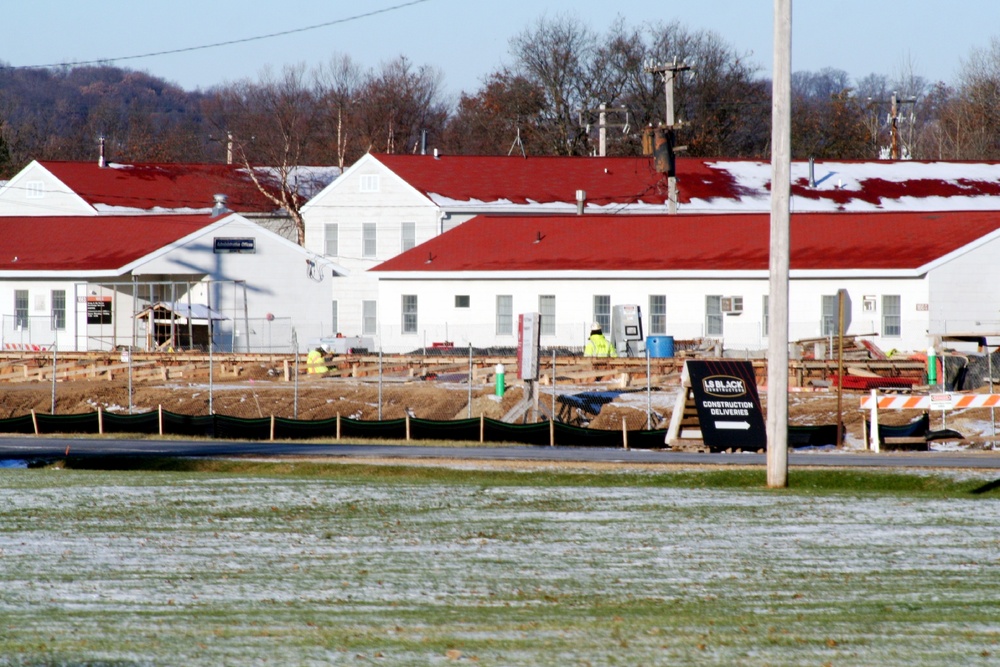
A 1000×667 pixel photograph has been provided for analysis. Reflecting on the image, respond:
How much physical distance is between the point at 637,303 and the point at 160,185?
112 feet

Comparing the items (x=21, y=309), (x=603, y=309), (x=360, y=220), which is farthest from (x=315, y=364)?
(x=360, y=220)

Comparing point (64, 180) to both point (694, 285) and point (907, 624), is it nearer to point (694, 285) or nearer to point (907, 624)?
point (694, 285)

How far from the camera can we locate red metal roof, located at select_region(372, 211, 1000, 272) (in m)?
45.1

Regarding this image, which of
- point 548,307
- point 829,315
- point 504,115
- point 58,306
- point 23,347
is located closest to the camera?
point 829,315

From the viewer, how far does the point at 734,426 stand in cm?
2438

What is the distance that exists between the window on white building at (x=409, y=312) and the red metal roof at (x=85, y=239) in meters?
8.65

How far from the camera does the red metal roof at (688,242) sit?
148 feet


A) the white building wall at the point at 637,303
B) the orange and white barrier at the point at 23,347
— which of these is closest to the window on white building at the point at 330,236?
the white building wall at the point at 637,303

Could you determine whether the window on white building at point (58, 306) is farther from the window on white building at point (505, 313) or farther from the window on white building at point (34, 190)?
the window on white building at point (34, 190)

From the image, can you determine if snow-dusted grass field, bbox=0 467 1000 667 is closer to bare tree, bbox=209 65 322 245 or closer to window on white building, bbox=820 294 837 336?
window on white building, bbox=820 294 837 336

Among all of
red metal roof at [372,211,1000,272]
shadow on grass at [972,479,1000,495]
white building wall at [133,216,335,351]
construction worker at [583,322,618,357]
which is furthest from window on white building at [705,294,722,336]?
shadow on grass at [972,479,1000,495]

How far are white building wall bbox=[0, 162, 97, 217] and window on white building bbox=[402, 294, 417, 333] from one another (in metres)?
24.1

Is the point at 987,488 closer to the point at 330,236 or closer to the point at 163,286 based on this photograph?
the point at 163,286

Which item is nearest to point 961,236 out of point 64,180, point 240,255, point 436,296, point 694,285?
point 694,285
